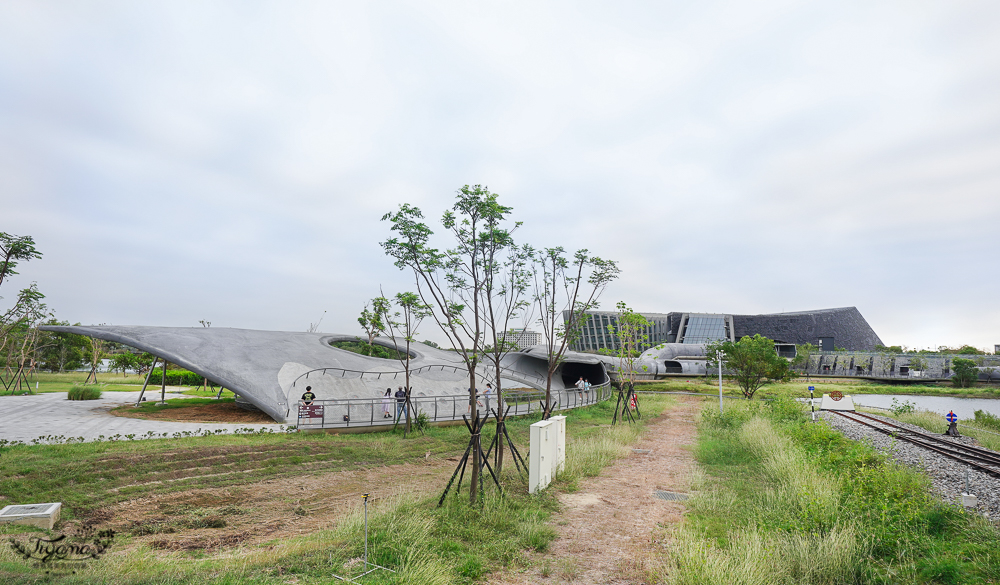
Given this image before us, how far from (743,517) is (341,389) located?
18.0 metres

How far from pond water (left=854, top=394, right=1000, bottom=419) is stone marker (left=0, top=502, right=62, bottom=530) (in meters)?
41.3

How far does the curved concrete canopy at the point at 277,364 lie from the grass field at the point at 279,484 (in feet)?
15.2

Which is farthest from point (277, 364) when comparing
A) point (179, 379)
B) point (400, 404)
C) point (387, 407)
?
point (179, 379)

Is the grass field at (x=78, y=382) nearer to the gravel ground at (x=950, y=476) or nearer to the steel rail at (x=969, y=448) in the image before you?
the gravel ground at (x=950, y=476)

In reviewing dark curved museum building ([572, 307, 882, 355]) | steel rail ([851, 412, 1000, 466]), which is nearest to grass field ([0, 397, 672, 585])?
steel rail ([851, 412, 1000, 466])

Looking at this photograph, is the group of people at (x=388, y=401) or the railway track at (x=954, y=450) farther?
the group of people at (x=388, y=401)

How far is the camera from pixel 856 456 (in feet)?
32.4

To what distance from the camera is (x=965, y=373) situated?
4812 centimetres

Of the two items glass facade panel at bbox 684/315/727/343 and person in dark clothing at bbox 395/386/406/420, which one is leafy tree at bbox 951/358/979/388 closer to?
glass facade panel at bbox 684/315/727/343

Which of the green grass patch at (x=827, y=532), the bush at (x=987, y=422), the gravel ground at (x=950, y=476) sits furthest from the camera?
the bush at (x=987, y=422)

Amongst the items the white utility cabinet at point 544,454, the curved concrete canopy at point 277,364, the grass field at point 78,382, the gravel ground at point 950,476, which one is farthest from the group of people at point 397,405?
the grass field at point 78,382

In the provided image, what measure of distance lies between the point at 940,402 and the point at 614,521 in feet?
138

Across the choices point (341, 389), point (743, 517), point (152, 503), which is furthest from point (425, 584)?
point (341, 389)

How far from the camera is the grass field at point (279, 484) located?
5.60 m
